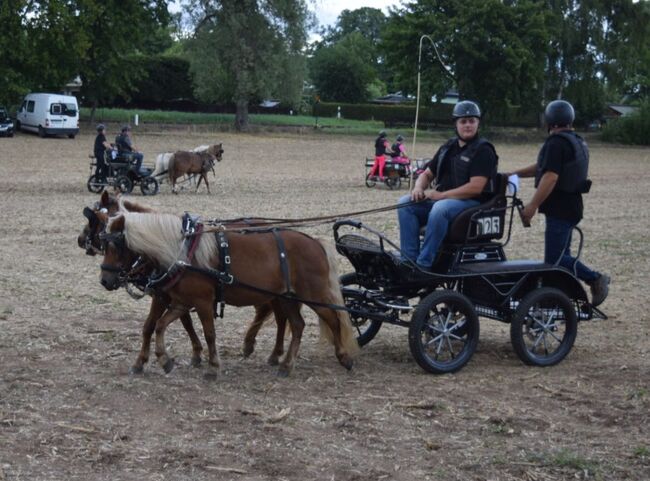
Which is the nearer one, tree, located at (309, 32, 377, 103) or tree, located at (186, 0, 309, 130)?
tree, located at (186, 0, 309, 130)

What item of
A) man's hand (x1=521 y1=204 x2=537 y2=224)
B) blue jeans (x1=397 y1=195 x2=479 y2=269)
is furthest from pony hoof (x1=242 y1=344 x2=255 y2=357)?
man's hand (x1=521 y1=204 x2=537 y2=224)

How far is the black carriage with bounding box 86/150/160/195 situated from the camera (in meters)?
23.4

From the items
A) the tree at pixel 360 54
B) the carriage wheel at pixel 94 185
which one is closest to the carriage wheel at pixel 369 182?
the carriage wheel at pixel 94 185

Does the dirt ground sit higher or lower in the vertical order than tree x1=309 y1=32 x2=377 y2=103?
lower

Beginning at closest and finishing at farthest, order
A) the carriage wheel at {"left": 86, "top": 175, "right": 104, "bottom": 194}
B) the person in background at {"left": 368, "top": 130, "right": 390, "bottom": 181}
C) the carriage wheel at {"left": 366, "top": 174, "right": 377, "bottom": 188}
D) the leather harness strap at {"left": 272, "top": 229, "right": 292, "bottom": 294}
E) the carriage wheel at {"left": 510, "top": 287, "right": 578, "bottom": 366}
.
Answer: the leather harness strap at {"left": 272, "top": 229, "right": 292, "bottom": 294} → the carriage wheel at {"left": 510, "top": 287, "right": 578, "bottom": 366} → the carriage wheel at {"left": 86, "top": 175, "right": 104, "bottom": 194} → the person in background at {"left": 368, "top": 130, "right": 390, "bottom": 181} → the carriage wheel at {"left": 366, "top": 174, "right": 377, "bottom": 188}

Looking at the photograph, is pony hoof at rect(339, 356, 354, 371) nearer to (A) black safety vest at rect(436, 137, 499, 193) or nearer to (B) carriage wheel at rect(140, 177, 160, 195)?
(A) black safety vest at rect(436, 137, 499, 193)

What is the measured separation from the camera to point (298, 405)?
691 centimetres

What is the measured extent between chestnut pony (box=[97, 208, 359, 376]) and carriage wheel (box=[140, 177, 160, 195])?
16144 mm

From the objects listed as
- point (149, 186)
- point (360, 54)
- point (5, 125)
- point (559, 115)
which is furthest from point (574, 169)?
point (360, 54)

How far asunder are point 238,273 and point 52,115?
37336mm

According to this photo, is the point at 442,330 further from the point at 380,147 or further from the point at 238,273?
the point at 380,147

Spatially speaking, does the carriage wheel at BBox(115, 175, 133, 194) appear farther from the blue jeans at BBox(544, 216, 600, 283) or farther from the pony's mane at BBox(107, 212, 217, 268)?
the pony's mane at BBox(107, 212, 217, 268)

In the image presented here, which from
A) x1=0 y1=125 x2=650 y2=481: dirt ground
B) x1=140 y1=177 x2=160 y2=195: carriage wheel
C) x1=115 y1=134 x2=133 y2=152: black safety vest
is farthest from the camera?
x1=115 y1=134 x2=133 y2=152: black safety vest

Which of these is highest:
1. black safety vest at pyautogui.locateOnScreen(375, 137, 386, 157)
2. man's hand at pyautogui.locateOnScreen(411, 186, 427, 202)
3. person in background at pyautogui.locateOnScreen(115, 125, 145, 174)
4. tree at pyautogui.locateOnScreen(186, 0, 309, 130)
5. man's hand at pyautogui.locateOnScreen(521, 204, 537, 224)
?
tree at pyautogui.locateOnScreen(186, 0, 309, 130)
